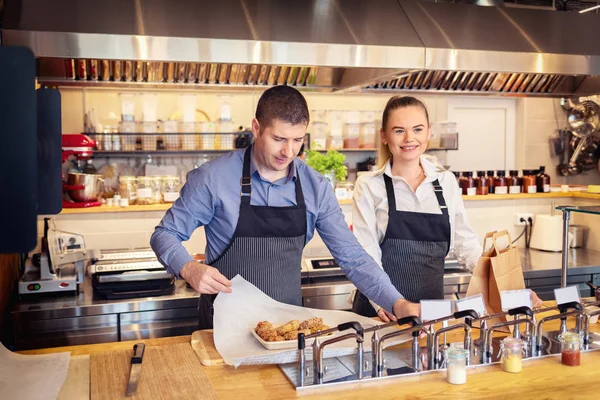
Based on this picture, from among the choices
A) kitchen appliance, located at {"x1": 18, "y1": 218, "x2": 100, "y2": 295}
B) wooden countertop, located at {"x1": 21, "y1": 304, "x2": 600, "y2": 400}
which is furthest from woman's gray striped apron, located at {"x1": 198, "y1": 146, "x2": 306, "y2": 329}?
kitchen appliance, located at {"x1": 18, "y1": 218, "x2": 100, "y2": 295}

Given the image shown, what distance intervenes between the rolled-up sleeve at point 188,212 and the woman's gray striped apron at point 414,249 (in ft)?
2.77

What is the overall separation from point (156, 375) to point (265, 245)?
32.3 inches

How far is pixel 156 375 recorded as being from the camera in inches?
74.2

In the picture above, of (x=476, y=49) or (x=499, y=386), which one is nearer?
(x=499, y=386)

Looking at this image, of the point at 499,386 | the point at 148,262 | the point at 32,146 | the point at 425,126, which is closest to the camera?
the point at 32,146

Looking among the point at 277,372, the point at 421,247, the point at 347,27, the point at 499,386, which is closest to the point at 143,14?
the point at 347,27

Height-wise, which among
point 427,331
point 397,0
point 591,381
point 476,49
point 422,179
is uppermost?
point 397,0

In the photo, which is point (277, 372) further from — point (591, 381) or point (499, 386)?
point (591, 381)

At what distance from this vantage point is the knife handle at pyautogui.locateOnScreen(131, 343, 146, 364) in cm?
195

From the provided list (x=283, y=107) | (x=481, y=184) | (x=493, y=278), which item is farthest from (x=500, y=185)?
(x=283, y=107)

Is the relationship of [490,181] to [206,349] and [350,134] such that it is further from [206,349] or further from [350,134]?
[206,349]

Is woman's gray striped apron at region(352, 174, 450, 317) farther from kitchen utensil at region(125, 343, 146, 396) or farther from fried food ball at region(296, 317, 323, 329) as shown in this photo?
kitchen utensil at region(125, 343, 146, 396)

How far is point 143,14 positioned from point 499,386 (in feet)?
7.69

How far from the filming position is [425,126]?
9.20 ft
